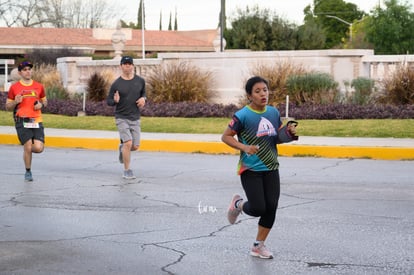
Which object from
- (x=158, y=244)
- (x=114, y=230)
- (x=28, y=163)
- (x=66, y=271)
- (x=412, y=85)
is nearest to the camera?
(x=66, y=271)

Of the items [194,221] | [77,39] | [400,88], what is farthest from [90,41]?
[194,221]

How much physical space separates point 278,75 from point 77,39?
4648cm

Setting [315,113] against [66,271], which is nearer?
[66,271]

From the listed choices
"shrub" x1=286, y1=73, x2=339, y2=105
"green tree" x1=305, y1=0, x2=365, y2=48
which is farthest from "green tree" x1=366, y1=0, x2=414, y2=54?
"shrub" x1=286, y1=73, x2=339, y2=105

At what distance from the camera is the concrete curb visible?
597 inches

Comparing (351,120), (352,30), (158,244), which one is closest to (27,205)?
(158,244)

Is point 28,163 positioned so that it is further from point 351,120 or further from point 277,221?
point 351,120

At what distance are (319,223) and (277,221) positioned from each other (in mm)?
428

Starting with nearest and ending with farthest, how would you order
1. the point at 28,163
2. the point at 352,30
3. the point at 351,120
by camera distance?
the point at 28,163
the point at 351,120
the point at 352,30

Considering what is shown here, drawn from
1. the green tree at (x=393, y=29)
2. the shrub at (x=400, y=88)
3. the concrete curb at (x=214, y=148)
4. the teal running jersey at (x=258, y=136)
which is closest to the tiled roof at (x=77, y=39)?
the green tree at (x=393, y=29)

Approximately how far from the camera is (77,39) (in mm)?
69062

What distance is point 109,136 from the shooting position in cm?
1866

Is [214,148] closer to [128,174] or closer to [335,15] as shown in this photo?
[128,174]

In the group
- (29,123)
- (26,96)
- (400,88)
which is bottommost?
(29,123)
